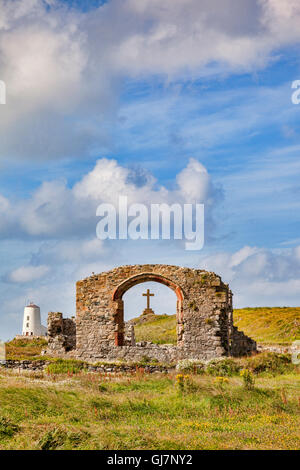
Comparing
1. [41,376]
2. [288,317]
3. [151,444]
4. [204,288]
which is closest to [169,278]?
[204,288]

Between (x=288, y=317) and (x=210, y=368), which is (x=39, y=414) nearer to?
(x=210, y=368)

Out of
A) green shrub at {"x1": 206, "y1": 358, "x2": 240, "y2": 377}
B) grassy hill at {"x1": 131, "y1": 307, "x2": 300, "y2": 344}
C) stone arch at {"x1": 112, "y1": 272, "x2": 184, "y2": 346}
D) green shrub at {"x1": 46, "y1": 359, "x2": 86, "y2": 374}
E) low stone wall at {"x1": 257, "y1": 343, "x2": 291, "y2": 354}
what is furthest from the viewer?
grassy hill at {"x1": 131, "y1": 307, "x2": 300, "y2": 344}

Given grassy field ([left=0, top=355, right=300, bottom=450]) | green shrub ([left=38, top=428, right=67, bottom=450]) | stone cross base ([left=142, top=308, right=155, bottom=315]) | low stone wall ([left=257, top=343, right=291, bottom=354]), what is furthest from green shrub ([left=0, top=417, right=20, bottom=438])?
stone cross base ([left=142, top=308, right=155, bottom=315])

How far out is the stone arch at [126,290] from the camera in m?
23.7

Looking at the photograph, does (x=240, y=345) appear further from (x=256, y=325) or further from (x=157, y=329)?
(x=157, y=329)

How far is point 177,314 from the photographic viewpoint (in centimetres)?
2372

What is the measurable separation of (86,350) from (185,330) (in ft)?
15.6

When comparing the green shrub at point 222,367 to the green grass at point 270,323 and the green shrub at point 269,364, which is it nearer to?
the green shrub at point 269,364

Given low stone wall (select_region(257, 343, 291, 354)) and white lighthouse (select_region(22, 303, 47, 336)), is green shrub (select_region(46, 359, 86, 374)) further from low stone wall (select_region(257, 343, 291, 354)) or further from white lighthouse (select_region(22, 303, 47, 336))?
white lighthouse (select_region(22, 303, 47, 336))

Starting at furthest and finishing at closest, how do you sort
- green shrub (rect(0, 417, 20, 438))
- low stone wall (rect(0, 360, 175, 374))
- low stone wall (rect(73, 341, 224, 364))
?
low stone wall (rect(73, 341, 224, 364))
low stone wall (rect(0, 360, 175, 374))
green shrub (rect(0, 417, 20, 438))

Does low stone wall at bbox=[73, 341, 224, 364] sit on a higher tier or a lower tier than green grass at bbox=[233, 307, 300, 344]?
lower

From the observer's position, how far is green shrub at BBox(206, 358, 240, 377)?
18.8 m

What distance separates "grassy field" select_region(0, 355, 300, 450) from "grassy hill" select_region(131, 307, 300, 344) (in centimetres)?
1881
